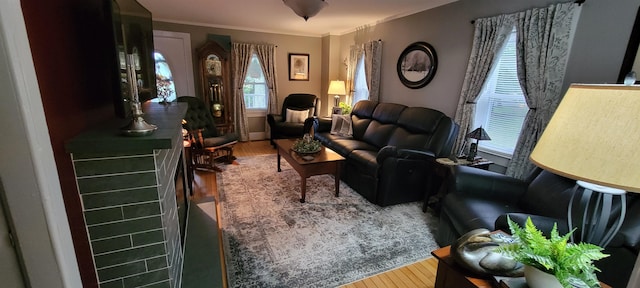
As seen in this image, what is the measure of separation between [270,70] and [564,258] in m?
5.26

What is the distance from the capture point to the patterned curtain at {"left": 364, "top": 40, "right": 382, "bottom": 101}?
14.2 feet

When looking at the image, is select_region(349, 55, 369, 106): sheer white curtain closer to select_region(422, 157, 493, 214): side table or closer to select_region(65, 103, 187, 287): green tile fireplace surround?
select_region(422, 157, 493, 214): side table

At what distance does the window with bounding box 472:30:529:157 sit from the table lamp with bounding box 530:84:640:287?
7.16 ft

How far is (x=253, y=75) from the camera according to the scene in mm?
5512

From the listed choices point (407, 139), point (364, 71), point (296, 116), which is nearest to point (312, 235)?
point (407, 139)

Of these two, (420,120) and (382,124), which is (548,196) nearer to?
(420,120)

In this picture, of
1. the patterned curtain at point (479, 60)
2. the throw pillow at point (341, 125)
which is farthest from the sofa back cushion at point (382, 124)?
the patterned curtain at point (479, 60)

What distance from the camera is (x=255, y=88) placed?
18.4 ft

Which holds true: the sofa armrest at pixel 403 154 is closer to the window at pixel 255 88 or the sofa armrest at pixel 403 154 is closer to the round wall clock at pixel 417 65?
the round wall clock at pixel 417 65

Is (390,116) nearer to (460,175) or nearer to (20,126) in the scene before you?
(460,175)

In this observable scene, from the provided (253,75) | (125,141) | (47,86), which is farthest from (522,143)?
(253,75)

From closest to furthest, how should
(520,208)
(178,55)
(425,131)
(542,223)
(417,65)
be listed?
(542,223) → (520,208) → (425,131) → (417,65) → (178,55)

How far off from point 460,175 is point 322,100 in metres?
4.23

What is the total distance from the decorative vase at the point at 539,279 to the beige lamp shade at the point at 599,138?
0.40 m
